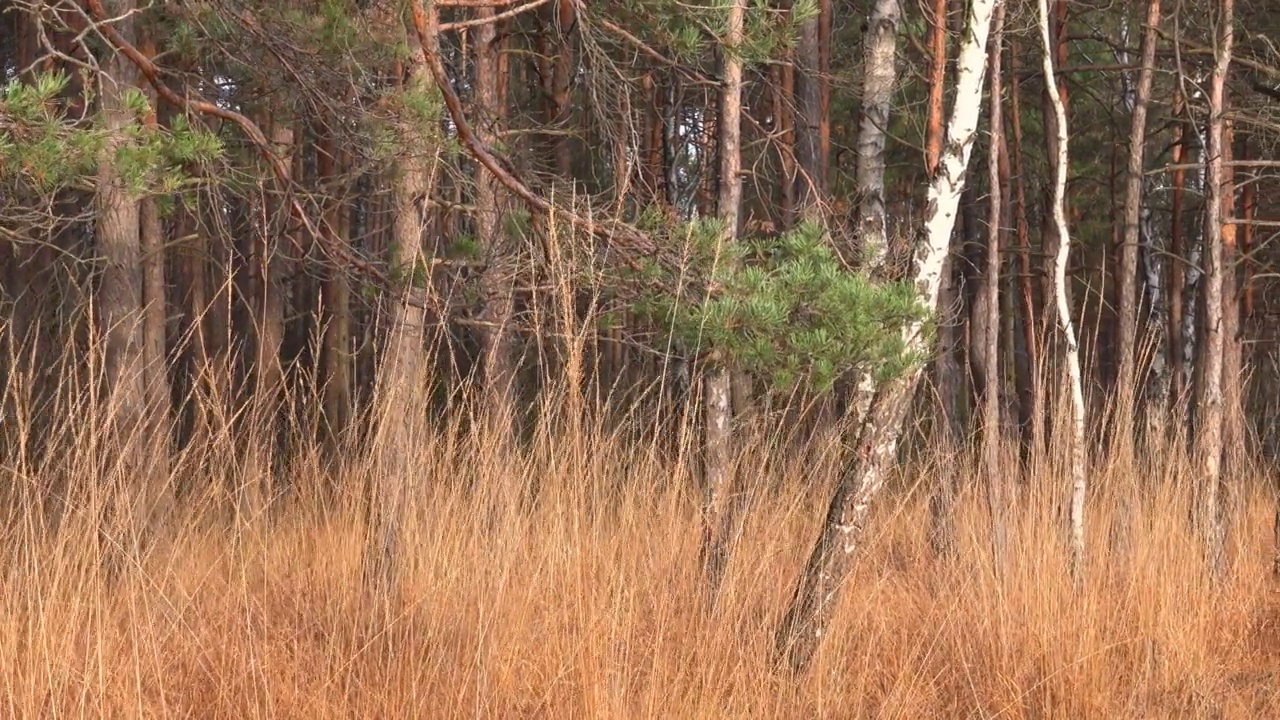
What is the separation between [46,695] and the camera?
3002 millimetres

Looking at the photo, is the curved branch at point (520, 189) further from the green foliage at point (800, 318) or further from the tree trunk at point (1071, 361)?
the tree trunk at point (1071, 361)

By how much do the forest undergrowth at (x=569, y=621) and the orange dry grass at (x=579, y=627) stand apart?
1 centimetres

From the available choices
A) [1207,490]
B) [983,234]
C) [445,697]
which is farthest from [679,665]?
[983,234]

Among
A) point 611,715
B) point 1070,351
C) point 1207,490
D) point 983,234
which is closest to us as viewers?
point 611,715

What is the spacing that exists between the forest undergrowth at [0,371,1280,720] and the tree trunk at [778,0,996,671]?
4.1 inches

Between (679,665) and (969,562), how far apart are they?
171 cm

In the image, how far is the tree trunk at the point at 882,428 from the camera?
3.63 m

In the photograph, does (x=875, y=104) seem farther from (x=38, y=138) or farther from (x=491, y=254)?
(x=38, y=138)

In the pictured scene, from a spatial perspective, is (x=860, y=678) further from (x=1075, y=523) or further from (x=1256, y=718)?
(x=1075, y=523)

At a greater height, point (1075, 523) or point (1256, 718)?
point (1075, 523)

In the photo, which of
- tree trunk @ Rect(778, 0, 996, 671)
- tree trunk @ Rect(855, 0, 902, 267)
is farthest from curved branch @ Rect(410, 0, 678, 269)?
tree trunk @ Rect(855, 0, 902, 267)

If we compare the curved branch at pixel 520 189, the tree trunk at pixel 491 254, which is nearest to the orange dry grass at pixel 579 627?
the tree trunk at pixel 491 254

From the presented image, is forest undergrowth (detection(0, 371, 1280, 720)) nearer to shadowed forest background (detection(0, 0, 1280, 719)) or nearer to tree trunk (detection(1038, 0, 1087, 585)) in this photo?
shadowed forest background (detection(0, 0, 1280, 719))

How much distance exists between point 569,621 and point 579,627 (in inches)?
8.7
